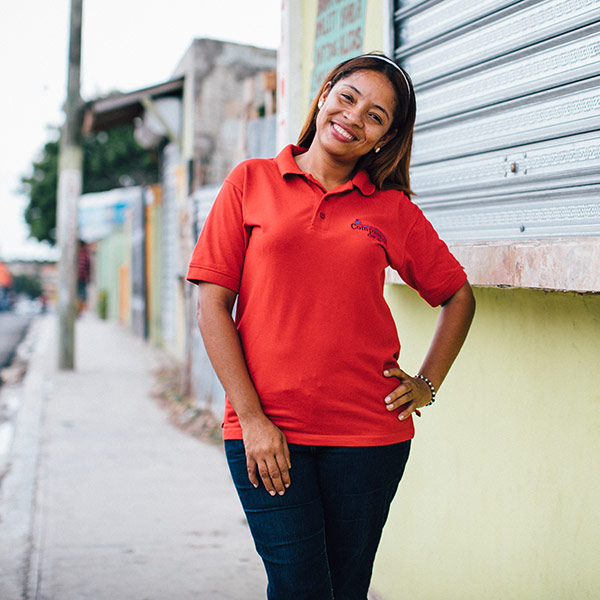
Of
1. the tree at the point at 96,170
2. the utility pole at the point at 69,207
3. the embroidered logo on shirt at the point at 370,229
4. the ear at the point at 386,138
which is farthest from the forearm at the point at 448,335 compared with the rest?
the tree at the point at 96,170

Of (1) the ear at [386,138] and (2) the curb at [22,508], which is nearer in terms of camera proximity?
(1) the ear at [386,138]

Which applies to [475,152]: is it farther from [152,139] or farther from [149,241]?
[149,241]

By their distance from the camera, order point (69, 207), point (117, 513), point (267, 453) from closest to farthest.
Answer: point (267, 453), point (117, 513), point (69, 207)

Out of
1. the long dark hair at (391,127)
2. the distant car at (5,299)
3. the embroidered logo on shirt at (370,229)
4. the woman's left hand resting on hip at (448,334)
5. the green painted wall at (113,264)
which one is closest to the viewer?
the embroidered logo on shirt at (370,229)

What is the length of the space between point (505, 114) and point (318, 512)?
1416 mm

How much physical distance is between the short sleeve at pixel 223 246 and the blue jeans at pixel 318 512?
0.41 metres

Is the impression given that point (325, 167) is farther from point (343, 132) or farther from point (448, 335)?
point (448, 335)

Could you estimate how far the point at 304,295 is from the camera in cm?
179

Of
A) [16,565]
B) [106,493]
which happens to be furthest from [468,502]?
[106,493]

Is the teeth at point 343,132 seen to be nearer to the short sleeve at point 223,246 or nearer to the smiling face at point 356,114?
the smiling face at point 356,114

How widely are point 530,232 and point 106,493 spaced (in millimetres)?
3439

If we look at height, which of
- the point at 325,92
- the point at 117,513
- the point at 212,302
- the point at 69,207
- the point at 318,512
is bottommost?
the point at 117,513

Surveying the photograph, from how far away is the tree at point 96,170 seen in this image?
1266 inches

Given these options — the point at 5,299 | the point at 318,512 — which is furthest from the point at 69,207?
the point at 5,299
